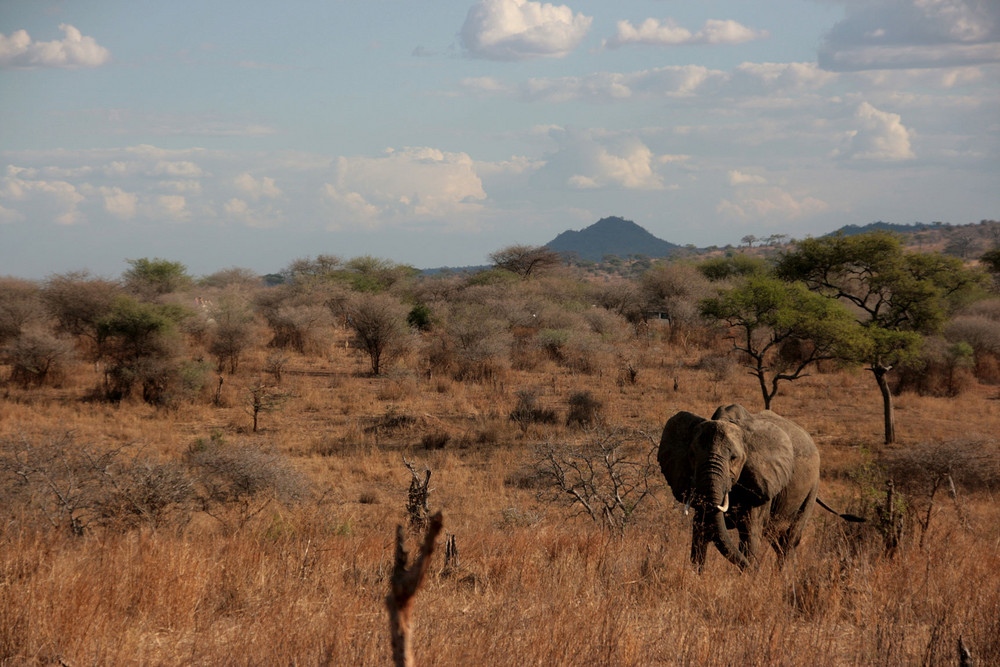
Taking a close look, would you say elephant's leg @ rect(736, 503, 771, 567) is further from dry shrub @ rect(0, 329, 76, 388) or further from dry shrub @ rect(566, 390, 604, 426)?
dry shrub @ rect(0, 329, 76, 388)

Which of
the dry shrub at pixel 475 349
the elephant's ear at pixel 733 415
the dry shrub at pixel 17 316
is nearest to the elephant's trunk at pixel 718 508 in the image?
the elephant's ear at pixel 733 415

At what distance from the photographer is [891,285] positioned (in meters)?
16.2

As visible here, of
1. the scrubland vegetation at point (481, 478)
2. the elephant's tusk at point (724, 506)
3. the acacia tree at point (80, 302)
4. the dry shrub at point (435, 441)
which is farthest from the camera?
the acacia tree at point (80, 302)

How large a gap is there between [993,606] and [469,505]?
7.57 metres

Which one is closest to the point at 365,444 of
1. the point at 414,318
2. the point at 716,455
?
the point at 716,455

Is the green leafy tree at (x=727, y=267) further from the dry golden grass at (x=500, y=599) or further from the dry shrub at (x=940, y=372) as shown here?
the dry golden grass at (x=500, y=599)

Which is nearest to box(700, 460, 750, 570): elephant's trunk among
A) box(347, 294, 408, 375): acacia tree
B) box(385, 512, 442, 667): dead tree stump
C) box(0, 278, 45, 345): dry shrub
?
box(385, 512, 442, 667): dead tree stump

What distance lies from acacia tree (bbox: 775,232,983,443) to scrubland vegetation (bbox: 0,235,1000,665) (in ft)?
0.29

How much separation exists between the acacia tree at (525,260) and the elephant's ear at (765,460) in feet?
139

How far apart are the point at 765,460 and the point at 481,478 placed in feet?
21.8

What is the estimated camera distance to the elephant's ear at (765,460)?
6.06m

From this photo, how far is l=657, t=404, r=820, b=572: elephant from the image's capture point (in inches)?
225

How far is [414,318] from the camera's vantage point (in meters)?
32.4

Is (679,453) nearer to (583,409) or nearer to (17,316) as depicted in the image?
(583,409)
